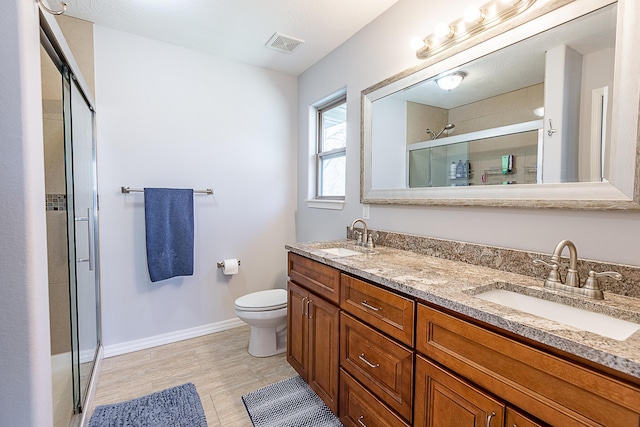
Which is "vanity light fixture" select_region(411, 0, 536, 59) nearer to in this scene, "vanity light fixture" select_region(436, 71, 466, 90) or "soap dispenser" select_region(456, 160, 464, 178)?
"vanity light fixture" select_region(436, 71, 466, 90)

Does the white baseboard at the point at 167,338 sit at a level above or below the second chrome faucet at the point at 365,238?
below

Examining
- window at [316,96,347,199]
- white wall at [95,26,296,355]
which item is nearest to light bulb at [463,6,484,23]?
window at [316,96,347,199]

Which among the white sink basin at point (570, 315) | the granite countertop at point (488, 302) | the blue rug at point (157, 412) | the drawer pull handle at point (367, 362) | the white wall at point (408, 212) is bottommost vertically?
the blue rug at point (157, 412)

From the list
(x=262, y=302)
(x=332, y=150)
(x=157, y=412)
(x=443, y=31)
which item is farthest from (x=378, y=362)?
(x=332, y=150)

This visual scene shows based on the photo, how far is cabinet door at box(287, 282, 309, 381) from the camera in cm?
181

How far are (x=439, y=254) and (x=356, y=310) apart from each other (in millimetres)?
596

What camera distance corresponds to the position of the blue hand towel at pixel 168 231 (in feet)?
7.60

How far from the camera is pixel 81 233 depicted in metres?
1.74

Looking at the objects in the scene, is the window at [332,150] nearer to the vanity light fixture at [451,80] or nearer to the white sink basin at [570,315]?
the vanity light fixture at [451,80]

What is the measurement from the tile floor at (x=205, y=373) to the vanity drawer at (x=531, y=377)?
1225mm

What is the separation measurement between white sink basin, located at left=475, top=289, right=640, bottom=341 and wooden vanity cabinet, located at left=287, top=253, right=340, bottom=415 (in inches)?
28.9

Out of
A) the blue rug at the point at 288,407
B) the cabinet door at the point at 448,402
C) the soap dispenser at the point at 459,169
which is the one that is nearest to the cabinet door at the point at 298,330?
the blue rug at the point at 288,407

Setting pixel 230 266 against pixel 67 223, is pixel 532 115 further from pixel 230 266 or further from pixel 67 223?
pixel 230 266

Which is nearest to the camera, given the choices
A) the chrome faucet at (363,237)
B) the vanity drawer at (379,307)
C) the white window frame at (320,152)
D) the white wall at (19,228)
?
the white wall at (19,228)
